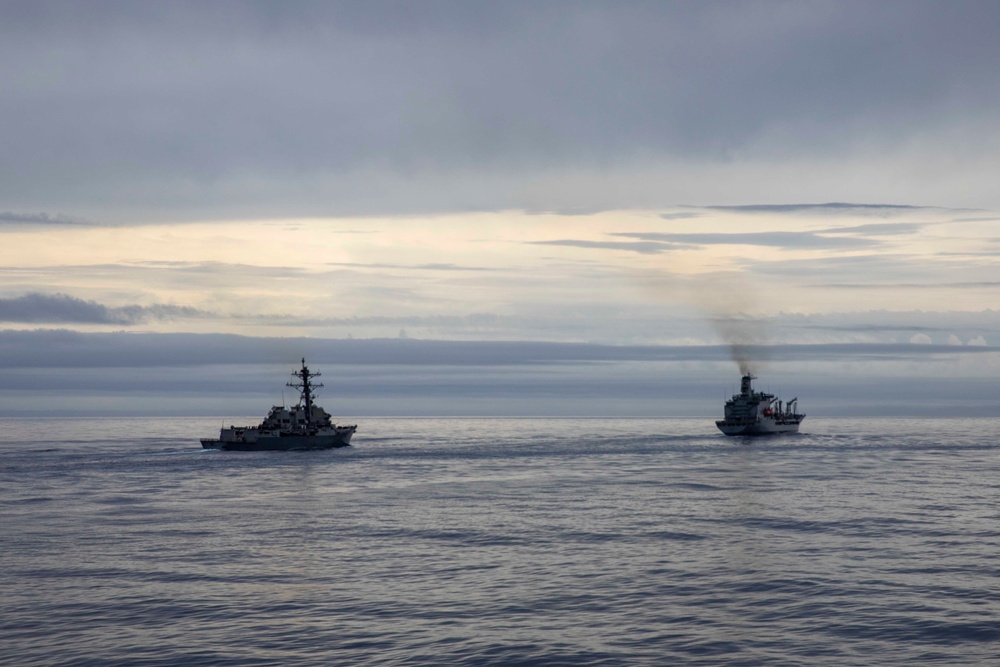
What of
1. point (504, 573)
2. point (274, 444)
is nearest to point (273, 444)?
point (274, 444)

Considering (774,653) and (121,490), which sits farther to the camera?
(121,490)

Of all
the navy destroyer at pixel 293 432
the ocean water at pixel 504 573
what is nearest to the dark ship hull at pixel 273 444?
the navy destroyer at pixel 293 432

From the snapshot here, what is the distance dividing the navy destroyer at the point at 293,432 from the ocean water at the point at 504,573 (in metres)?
60.3

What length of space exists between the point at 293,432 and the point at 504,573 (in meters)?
115

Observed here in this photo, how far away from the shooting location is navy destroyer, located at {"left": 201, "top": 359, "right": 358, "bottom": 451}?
153750 mm

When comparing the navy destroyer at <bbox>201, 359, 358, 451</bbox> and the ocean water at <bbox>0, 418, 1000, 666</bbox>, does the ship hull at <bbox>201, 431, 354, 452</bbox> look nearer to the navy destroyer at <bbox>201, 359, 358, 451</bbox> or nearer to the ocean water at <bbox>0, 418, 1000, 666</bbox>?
the navy destroyer at <bbox>201, 359, 358, 451</bbox>

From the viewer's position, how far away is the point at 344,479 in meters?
99.4

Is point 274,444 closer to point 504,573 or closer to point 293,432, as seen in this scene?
point 293,432

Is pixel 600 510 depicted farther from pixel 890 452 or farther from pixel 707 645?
pixel 890 452

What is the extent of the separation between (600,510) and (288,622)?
3675 centimetres

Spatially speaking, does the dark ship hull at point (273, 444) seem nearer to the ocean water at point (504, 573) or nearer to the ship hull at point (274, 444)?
the ship hull at point (274, 444)

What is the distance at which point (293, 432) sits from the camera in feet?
505

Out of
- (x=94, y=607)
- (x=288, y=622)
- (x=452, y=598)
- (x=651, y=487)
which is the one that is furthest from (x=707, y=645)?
(x=651, y=487)

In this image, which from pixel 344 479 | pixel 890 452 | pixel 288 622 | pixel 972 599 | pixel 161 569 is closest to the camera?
pixel 288 622
